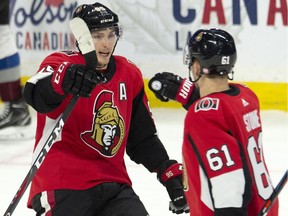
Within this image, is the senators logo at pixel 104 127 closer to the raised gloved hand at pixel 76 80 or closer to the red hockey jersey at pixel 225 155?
the raised gloved hand at pixel 76 80

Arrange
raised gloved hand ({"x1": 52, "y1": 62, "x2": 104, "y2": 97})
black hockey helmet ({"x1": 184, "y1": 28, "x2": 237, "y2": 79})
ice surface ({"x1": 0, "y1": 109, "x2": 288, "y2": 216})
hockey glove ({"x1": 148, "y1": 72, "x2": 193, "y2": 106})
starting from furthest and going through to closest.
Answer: ice surface ({"x1": 0, "y1": 109, "x2": 288, "y2": 216}) < hockey glove ({"x1": 148, "y1": 72, "x2": 193, "y2": 106}) < raised gloved hand ({"x1": 52, "y1": 62, "x2": 104, "y2": 97}) < black hockey helmet ({"x1": 184, "y1": 28, "x2": 237, "y2": 79})

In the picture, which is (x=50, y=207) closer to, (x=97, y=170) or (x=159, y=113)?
(x=97, y=170)

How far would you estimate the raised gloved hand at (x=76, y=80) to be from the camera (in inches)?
91.2

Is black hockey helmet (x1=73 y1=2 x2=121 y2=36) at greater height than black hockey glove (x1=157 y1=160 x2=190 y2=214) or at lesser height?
greater

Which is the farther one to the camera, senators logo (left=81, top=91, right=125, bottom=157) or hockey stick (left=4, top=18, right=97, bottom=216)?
senators logo (left=81, top=91, right=125, bottom=157)

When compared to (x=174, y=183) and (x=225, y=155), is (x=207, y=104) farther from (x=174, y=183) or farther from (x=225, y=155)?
(x=174, y=183)

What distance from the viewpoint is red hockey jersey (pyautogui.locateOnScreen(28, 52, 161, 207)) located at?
2576mm

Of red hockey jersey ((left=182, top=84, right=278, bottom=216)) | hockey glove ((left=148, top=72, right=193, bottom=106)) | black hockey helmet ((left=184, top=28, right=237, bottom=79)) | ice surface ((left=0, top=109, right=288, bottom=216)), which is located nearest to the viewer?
red hockey jersey ((left=182, top=84, right=278, bottom=216))

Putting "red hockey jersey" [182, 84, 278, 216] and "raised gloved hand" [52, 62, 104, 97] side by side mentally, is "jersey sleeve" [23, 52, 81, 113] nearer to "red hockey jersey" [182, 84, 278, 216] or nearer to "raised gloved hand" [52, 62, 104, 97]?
"raised gloved hand" [52, 62, 104, 97]

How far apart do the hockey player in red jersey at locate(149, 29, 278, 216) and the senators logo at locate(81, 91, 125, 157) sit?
18.6 inches

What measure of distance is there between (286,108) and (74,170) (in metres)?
2.44

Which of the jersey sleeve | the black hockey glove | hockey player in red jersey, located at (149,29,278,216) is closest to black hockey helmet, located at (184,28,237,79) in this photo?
hockey player in red jersey, located at (149,29,278,216)

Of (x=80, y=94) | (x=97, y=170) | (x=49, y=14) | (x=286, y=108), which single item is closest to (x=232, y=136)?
(x=80, y=94)

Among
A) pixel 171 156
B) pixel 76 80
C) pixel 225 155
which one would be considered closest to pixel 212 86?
Answer: pixel 225 155
